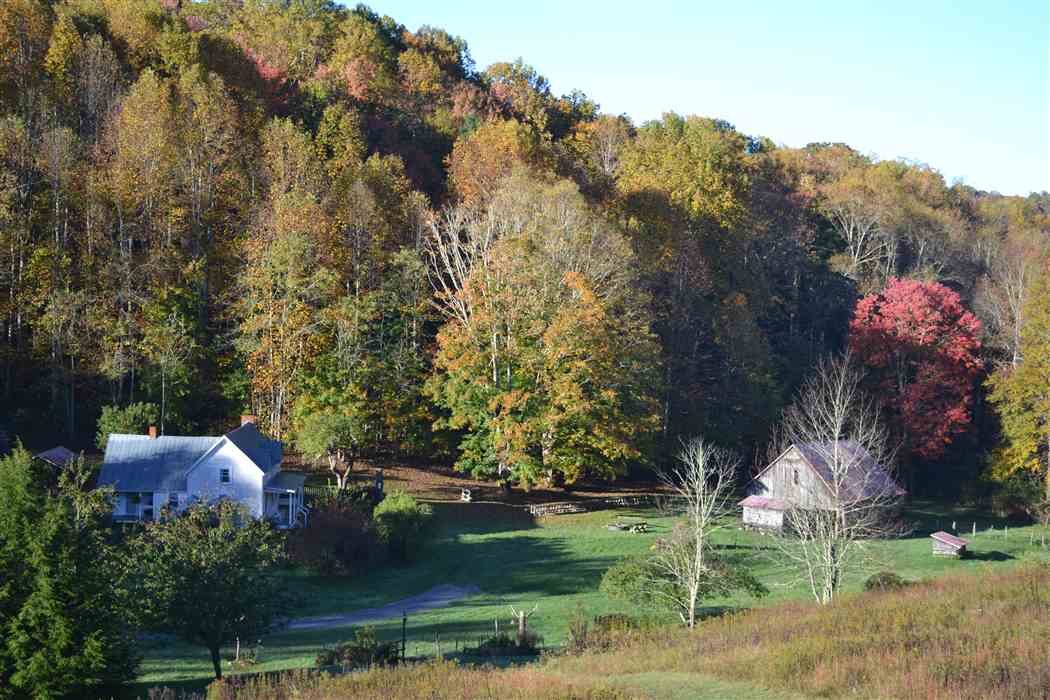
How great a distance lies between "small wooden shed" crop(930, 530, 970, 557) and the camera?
158 ft

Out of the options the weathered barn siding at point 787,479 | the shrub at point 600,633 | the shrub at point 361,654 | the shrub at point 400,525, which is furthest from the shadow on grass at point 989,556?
the shrub at point 361,654

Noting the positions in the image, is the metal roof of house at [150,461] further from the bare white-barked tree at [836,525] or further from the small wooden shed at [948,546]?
the small wooden shed at [948,546]

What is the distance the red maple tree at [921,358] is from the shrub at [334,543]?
38.5m

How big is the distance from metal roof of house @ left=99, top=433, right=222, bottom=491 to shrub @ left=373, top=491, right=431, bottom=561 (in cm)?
879

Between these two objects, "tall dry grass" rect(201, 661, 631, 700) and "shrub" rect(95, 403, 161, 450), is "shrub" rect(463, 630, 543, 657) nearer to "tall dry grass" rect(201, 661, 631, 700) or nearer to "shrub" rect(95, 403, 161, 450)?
"tall dry grass" rect(201, 661, 631, 700)

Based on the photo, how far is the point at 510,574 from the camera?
1813 inches

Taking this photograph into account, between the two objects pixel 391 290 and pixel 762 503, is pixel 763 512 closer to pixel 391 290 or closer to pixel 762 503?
pixel 762 503

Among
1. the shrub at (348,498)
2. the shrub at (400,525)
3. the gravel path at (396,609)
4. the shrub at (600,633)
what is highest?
the shrub at (348,498)

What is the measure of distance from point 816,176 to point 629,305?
6088 centimetres

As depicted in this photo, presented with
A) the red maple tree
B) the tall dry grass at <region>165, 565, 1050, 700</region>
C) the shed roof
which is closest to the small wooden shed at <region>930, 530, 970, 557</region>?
the shed roof

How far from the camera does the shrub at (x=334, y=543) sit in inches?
1784

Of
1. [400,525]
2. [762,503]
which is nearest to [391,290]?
[400,525]

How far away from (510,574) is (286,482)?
494 inches

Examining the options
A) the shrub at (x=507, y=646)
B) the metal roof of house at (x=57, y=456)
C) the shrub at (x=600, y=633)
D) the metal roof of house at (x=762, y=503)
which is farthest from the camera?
the metal roof of house at (x=762, y=503)
